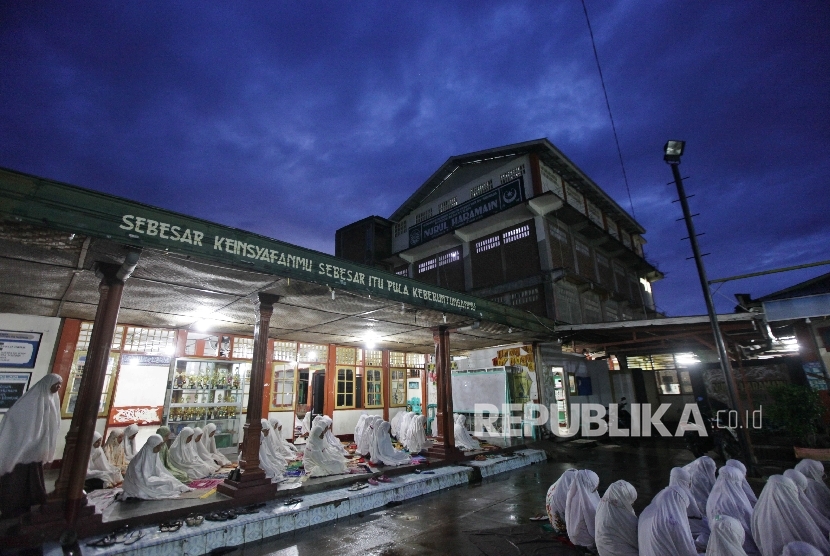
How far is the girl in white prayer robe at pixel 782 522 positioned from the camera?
386 centimetres

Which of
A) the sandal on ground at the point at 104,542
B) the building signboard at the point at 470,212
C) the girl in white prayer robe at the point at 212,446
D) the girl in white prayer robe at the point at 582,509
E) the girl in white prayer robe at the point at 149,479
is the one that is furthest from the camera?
the building signboard at the point at 470,212

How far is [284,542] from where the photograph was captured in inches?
240

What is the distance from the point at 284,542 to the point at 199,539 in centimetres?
124

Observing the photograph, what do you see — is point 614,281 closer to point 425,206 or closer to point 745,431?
point 425,206

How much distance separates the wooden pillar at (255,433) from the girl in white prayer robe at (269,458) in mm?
1248

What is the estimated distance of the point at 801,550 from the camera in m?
2.73

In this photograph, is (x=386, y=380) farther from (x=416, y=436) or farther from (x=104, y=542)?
(x=104, y=542)

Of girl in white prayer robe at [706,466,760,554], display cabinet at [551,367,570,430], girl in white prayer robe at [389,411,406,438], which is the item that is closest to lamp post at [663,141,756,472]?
girl in white prayer robe at [706,466,760,554]

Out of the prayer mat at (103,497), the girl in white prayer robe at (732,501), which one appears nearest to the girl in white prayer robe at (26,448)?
the prayer mat at (103,497)

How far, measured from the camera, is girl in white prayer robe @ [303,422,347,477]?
8758 mm

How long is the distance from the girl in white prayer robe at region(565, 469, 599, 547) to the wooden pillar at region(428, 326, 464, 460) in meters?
5.41

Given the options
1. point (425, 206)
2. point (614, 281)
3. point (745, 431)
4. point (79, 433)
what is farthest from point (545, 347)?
point (79, 433)

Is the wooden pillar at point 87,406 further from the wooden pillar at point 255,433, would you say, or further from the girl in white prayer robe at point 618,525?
the girl in white prayer robe at point 618,525

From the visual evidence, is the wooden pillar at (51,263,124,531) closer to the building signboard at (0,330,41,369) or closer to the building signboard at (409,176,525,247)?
the building signboard at (0,330,41,369)
